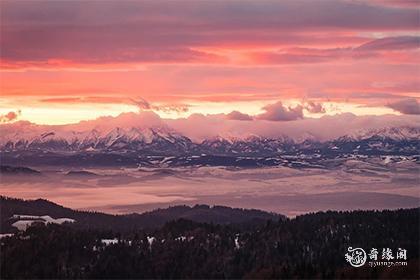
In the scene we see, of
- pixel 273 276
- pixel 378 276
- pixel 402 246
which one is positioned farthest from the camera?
pixel 402 246

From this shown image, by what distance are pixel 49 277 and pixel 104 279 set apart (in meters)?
12.8

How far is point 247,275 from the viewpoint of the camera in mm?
199875

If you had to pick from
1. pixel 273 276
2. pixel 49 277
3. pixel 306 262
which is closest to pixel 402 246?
pixel 306 262

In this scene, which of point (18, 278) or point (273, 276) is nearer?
point (273, 276)

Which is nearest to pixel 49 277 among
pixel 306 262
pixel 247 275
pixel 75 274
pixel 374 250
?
pixel 75 274

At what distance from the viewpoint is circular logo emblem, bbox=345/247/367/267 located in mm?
177425

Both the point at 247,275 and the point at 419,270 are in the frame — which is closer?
the point at 419,270

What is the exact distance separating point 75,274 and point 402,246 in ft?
252

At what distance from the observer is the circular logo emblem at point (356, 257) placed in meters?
177

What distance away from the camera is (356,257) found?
184125 mm

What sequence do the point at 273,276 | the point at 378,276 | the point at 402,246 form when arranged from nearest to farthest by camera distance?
the point at 378,276 < the point at 273,276 < the point at 402,246

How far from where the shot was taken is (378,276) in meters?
163

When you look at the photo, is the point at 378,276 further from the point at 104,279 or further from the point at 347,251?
the point at 104,279

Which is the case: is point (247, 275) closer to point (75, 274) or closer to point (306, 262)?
point (306, 262)
